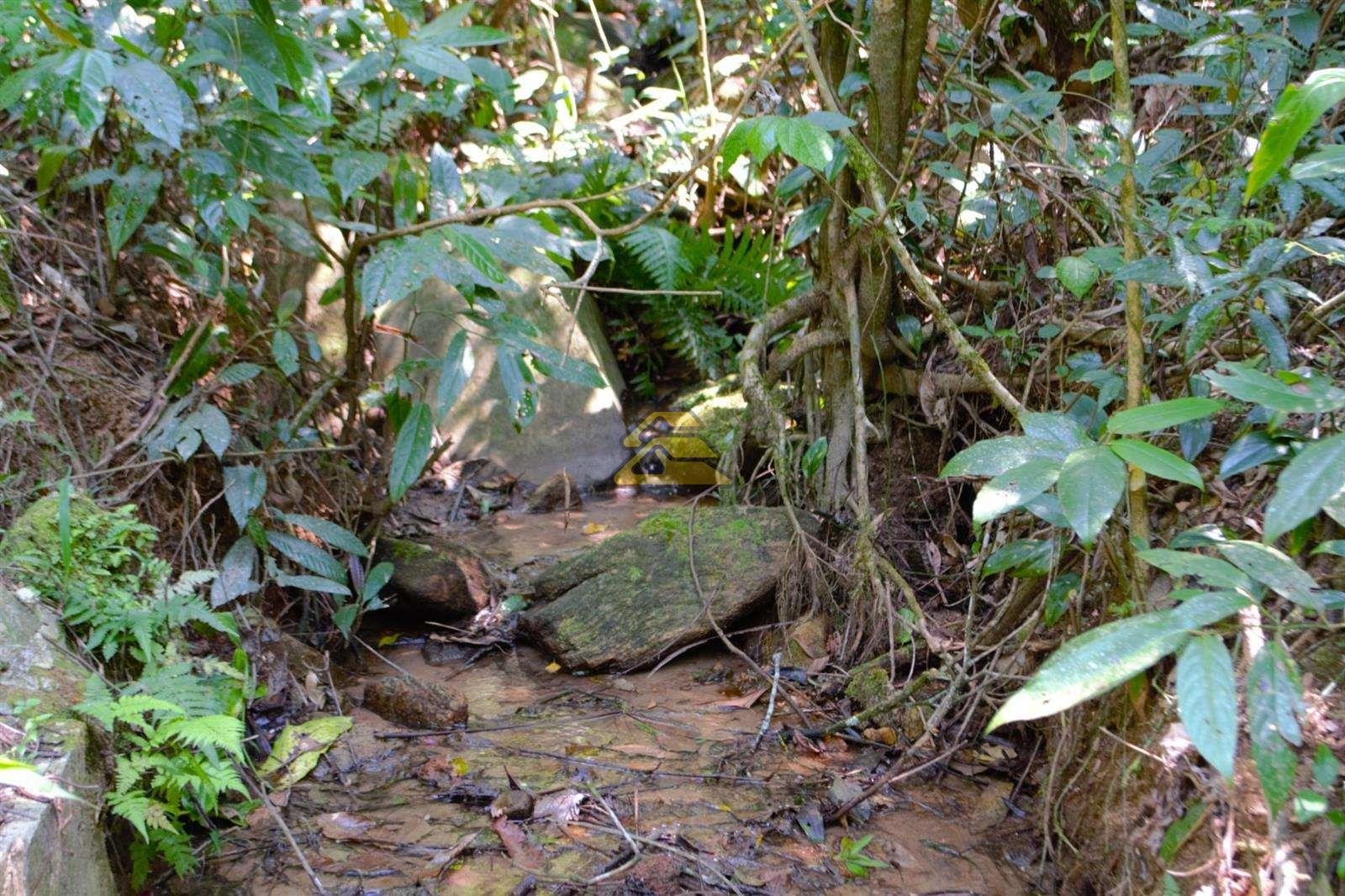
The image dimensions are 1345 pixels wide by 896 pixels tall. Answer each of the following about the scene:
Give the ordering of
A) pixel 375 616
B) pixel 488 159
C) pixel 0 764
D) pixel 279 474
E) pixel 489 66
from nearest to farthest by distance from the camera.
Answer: pixel 0 764 < pixel 489 66 < pixel 279 474 < pixel 375 616 < pixel 488 159

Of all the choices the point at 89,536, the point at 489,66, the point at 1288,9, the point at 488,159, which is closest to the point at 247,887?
the point at 89,536

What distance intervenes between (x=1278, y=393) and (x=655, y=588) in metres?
2.60

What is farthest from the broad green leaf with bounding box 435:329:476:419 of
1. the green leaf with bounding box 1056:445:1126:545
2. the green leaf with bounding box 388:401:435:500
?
the green leaf with bounding box 1056:445:1126:545

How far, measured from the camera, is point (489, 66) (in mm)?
3215

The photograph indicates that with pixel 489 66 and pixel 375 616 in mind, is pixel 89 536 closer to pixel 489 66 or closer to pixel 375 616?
pixel 375 616

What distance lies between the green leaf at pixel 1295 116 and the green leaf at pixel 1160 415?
380mm

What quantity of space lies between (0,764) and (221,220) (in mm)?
2132

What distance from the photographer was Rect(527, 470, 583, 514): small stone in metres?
5.42

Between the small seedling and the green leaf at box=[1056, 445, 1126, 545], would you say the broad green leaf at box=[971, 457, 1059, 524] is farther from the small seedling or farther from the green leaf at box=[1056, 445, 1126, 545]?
the small seedling

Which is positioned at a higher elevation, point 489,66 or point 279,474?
point 489,66

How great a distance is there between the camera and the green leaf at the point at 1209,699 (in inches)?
41.5

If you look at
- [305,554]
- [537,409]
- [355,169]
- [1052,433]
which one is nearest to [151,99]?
[355,169]

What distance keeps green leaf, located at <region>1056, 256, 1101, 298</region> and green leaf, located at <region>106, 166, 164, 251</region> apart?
104 inches

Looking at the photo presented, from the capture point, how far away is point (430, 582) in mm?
3873
